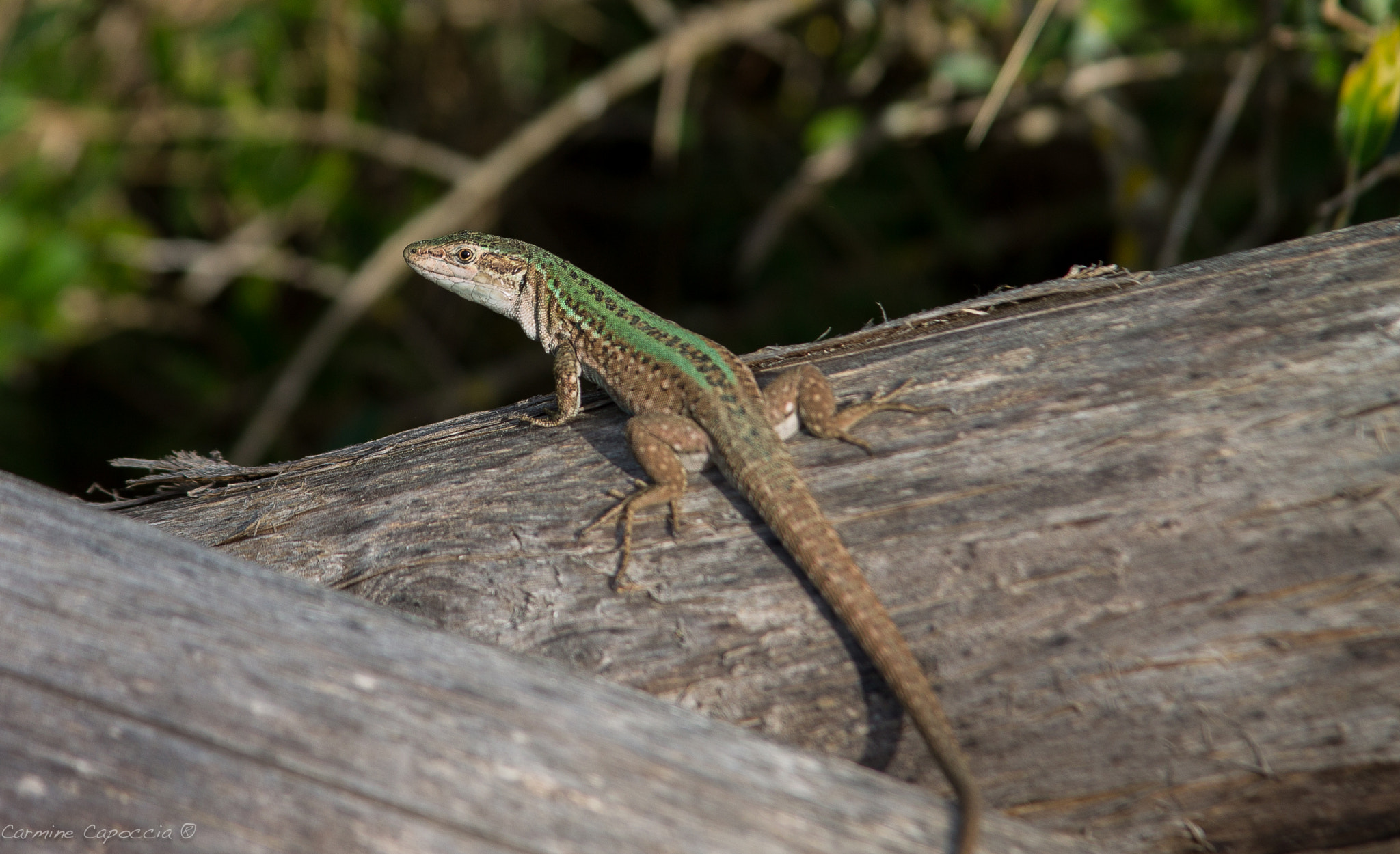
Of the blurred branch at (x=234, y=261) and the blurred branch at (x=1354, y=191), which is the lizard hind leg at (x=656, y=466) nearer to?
the blurred branch at (x=1354, y=191)

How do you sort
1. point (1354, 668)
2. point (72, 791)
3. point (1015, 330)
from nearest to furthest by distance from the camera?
point (72, 791)
point (1354, 668)
point (1015, 330)

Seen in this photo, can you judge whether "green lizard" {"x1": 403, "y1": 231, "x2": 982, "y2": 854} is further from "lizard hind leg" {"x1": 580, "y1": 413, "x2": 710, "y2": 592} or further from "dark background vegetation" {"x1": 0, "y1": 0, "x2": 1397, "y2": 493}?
"dark background vegetation" {"x1": 0, "y1": 0, "x2": 1397, "y2": 493}

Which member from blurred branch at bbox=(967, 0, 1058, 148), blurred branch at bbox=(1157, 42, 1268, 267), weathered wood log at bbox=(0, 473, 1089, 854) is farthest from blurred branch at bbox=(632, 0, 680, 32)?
weathered wood log at bbox=(0, 473, 1089, 854)

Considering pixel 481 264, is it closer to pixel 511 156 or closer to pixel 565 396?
pixel 565 396

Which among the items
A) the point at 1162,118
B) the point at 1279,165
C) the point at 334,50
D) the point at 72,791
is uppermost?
the point at 1162,118

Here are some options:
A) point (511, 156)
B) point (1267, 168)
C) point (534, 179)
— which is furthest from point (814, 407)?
point (534, 179)

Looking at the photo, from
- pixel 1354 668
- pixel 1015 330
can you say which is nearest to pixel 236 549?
pixel 1015 330

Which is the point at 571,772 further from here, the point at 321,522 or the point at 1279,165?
the point at 1279,165
